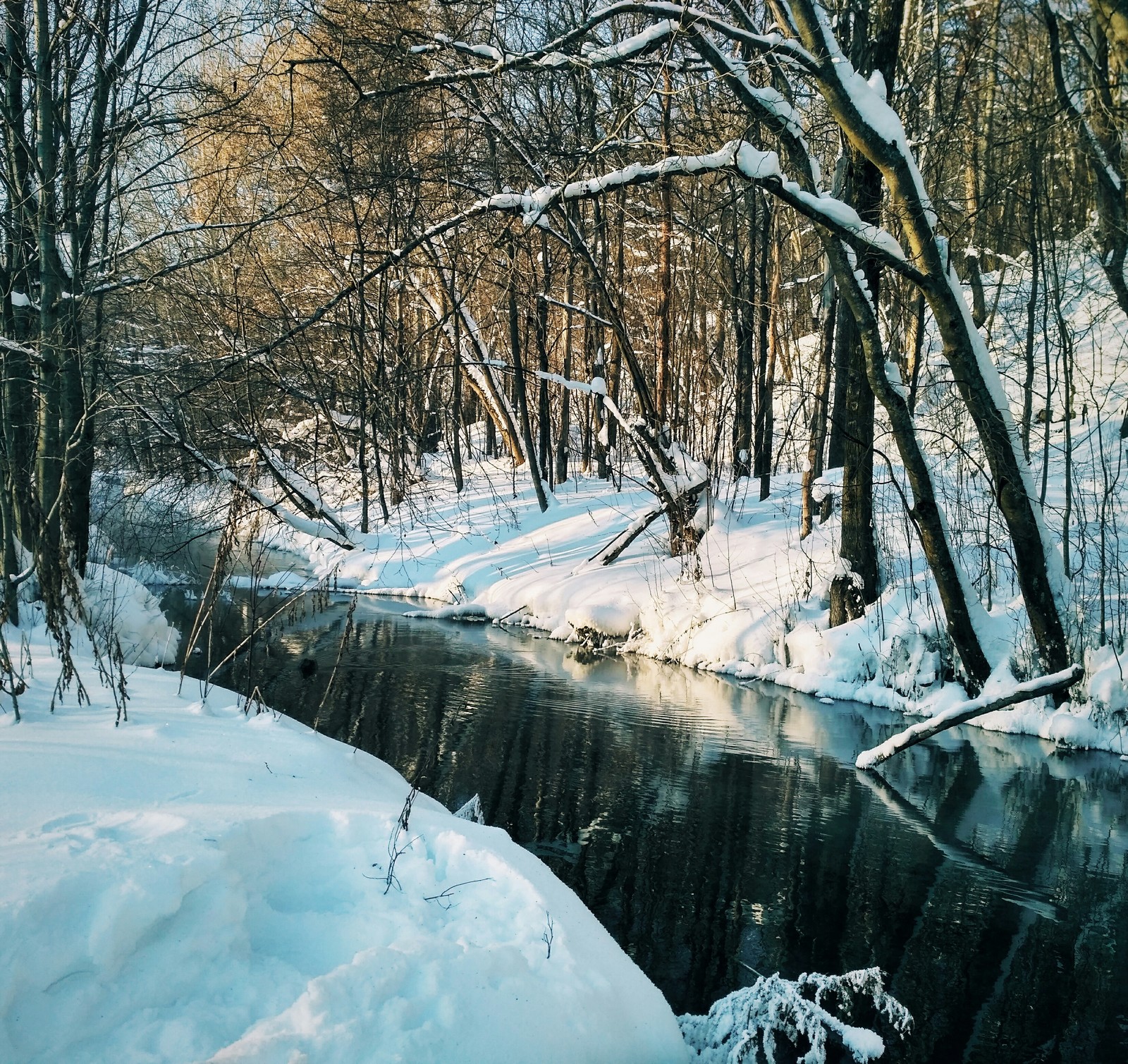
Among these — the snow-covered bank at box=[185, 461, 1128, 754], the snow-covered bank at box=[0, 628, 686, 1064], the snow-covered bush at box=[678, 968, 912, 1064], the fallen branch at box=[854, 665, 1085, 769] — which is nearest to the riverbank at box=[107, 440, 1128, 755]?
the snow-covered bank at box=[185, 461, 1128, 754]

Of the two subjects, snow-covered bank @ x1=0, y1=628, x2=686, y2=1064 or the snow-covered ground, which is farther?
the snow-covered ground

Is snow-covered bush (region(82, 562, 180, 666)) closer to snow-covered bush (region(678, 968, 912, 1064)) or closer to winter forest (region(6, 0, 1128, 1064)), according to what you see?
winter forest (region(6, 0, 1128, 1064))

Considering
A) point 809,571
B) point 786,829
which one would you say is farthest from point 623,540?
point 786,829

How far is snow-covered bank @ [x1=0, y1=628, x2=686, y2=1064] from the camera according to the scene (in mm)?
2791

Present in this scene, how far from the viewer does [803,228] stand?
2127cm

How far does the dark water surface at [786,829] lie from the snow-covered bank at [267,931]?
4.37 ft

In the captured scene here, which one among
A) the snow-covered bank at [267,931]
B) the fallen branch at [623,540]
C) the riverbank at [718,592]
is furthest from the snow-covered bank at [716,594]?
the snow-covered bank at [267,931]

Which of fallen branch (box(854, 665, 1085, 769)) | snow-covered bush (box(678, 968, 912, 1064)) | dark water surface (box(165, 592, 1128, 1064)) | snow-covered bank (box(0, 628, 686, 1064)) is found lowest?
dark water surface (box(165, 592, 1128, 1064))

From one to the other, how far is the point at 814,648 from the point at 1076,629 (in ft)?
9.80

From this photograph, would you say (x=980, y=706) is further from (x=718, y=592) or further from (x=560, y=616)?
(x=560, y=616)

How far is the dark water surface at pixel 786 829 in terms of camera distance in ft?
16.4

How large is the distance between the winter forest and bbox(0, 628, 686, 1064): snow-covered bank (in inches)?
0.7

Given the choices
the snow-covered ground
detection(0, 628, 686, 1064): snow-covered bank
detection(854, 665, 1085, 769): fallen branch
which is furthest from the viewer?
the snow-covered ground

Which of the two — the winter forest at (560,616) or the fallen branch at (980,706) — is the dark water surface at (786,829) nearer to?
the winter forest at (560,616)
